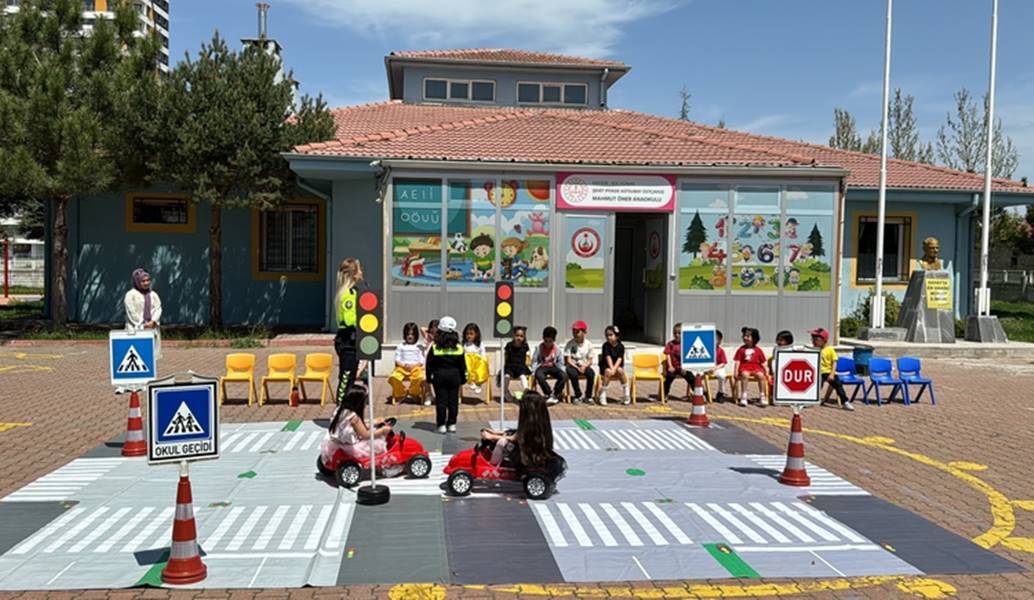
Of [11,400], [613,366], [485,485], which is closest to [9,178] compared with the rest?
[11,400]

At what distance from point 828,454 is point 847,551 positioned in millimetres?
3351

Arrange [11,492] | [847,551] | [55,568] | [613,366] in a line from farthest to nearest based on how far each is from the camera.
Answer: [613,366], [11,492], [847,551], [55,568]

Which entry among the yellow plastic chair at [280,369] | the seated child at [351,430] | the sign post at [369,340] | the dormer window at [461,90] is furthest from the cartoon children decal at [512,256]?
the dormer window at [461,90]

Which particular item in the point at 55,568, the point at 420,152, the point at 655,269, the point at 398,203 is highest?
the point at 420,152

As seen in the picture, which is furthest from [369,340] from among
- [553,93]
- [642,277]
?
[553,93]

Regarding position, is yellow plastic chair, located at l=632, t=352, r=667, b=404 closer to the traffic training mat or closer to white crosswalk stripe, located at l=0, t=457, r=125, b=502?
the traffic training mat

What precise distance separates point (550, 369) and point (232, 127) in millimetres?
10397

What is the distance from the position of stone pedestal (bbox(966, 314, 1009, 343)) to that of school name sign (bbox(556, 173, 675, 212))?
9.83 meters

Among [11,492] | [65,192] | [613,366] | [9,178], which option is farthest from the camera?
[65,192]

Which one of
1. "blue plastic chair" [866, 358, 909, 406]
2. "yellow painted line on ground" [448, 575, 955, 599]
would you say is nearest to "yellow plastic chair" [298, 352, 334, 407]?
"yellow painted line on ground" [448, 575, 955, 599]

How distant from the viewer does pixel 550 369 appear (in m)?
12.3

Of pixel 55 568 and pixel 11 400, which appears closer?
pixel 55 568

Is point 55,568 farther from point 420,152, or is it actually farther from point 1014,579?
point 420,152

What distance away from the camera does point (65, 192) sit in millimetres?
18125
